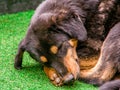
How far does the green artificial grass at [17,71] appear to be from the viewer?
3742mm

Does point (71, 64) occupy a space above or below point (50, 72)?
above

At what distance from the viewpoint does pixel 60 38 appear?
375 centimetres

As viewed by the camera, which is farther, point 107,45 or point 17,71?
point 17,71

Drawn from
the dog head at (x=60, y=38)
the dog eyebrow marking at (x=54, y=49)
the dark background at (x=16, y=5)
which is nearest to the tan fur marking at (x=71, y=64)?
the dog head at (x=60, y=38)

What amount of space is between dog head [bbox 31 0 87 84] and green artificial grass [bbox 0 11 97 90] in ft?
0.62

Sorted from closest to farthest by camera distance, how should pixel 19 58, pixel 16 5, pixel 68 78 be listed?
pixel 68 78 < pixel 19 58 < pixel 16 5

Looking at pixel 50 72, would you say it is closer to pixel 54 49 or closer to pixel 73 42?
pixel 54 49

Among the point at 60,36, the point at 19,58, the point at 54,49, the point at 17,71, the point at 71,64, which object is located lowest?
the point at 17,71

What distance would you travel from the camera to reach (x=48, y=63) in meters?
3.84

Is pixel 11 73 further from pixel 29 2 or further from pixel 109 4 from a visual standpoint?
pixel 29 2

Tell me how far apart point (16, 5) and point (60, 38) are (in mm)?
2456

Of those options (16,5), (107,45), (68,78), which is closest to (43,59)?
(68,78)

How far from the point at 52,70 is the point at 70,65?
275 millimetres

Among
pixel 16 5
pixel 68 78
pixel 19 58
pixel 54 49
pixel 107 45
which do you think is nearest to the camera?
pixel 68 78
